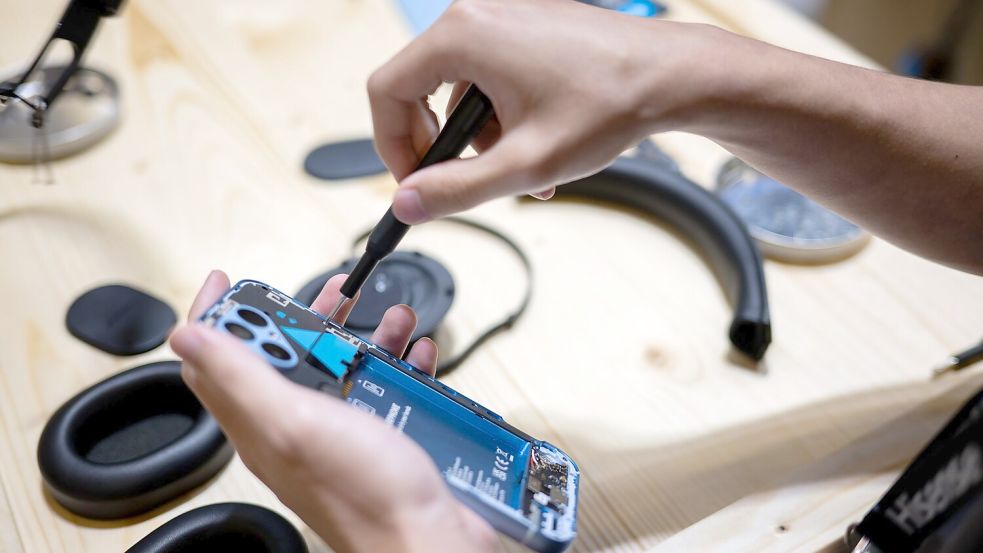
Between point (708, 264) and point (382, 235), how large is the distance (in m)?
0.32

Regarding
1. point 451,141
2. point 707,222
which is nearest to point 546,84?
point 451,141

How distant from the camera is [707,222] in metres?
0.62

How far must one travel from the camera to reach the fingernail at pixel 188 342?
12.8 inches

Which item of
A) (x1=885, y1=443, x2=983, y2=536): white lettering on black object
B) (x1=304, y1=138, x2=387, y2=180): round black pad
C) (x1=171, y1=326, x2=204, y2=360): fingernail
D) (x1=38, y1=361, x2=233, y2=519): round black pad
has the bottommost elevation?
(x1=38, y1=361, x2=233, y2=519): round black pad

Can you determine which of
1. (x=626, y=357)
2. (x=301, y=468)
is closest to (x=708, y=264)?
(x=626, y=357)

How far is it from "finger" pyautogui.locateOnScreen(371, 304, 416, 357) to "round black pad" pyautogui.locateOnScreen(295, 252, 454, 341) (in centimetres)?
5

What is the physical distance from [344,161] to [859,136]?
0.44 metres

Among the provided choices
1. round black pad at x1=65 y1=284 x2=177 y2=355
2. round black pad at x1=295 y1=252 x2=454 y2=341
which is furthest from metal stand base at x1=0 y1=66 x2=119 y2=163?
round black pad at x1=295 y1=252 x2=454 y2=341

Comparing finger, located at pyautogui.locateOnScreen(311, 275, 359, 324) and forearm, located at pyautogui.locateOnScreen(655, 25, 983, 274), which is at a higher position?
forearm, located at pyautogui.locateOnScreen(655, 25, 983, 274)

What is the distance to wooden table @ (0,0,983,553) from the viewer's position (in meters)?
0.45

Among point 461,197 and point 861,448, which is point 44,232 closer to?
point 461,197

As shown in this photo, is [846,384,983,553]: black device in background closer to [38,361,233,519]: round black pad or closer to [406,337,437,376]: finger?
[406,337,437,376]: finger

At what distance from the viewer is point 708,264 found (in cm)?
63

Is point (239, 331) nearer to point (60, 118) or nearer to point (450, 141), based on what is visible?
point (450, 141)
